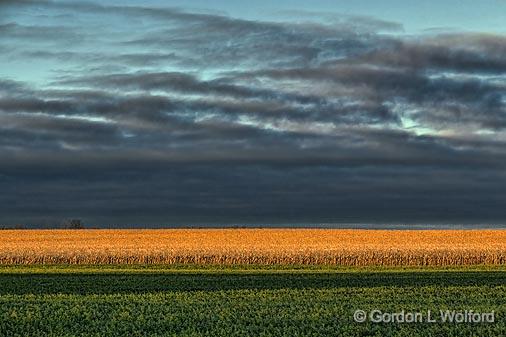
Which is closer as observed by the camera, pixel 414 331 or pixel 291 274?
pixel 414 331

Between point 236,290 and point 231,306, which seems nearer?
point 231,306

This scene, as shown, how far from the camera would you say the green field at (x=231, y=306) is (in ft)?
66.9

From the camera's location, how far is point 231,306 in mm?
24875

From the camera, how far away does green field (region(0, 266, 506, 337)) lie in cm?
2041

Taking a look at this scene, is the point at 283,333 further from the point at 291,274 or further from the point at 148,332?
the point at 291,274

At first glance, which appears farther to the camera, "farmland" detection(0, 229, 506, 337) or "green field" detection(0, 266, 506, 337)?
"farmland" detection(0, 229, 506, 337)

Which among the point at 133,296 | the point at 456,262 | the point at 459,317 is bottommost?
the point at 456,262

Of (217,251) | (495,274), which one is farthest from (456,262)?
(217,251)

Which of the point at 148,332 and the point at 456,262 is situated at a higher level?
the point at 148,332

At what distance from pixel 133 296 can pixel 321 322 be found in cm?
967

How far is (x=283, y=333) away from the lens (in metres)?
19.7

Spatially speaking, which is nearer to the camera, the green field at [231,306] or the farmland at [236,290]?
the green field at [231,306]

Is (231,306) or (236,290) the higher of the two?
(231,306)

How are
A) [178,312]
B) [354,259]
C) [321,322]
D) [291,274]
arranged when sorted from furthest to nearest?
[354,259]
[291,274]
[178,312]
[321,322]
